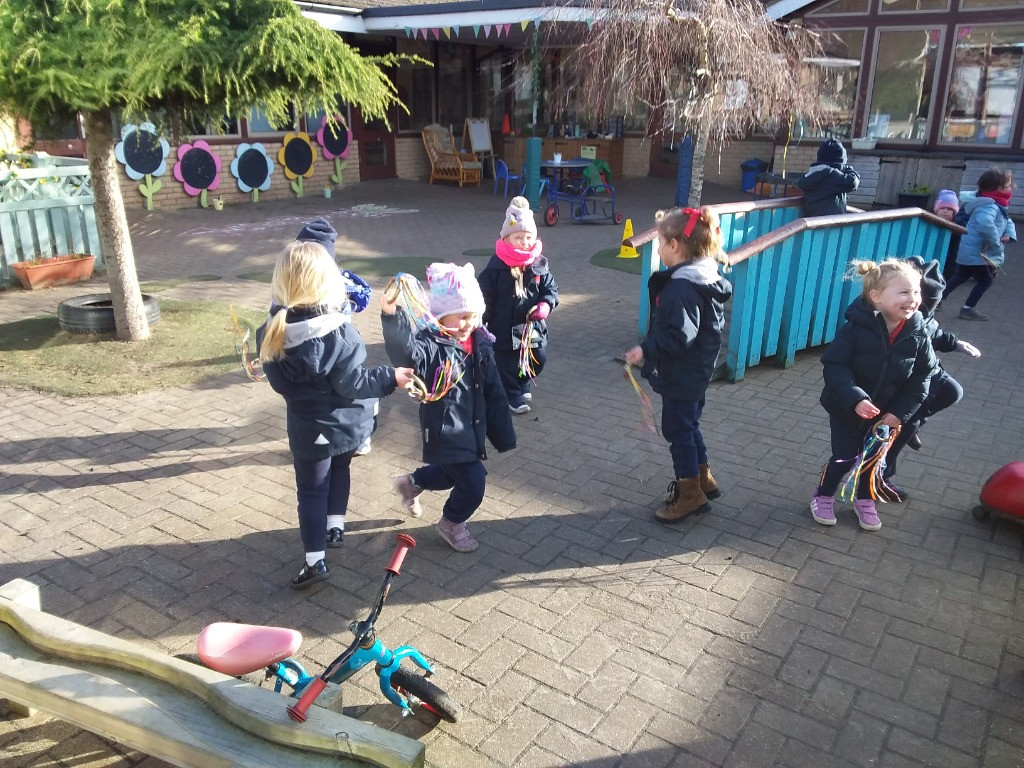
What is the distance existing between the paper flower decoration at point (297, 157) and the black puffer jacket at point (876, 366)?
14095 mm

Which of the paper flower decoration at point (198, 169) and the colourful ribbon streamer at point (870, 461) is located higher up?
the paper flower decoration at point (198, 169)

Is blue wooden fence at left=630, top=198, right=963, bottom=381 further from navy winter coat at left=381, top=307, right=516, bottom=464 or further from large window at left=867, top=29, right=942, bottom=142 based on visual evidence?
large window at left=867, top=29, right=942, bottom=142

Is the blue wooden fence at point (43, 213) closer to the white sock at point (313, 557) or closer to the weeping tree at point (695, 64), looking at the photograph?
the weeping tree at point (695, 64)

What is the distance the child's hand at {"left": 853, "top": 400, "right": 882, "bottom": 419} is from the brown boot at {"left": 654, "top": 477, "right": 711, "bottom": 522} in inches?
33.7

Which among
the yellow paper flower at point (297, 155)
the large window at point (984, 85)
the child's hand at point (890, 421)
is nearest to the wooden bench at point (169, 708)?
the child's hand at point (890, 421)

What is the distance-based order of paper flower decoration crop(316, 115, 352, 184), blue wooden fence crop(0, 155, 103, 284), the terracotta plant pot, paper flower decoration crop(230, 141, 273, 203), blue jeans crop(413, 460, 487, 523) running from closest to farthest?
blue jeans crop(413, 460, 487, 523) → blue wooden fence crop(0, 155, 103, 284) → the terracotta plant pot → paper flower decoration crop(230, 141, 273, 203) → paper flower decoration crop(316, 115, 352, 184)

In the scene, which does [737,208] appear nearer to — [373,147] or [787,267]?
[787,267]

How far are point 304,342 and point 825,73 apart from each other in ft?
50.5

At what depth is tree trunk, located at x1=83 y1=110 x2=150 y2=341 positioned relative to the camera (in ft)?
21.2

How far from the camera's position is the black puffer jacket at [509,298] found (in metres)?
5.17

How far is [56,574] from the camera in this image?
12.1 ft

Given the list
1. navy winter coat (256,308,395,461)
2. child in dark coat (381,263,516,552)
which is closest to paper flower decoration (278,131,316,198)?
child in dark coat (381,263,516,552)

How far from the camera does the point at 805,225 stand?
20.8 ft

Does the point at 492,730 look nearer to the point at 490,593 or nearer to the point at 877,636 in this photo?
the point at 490,593
